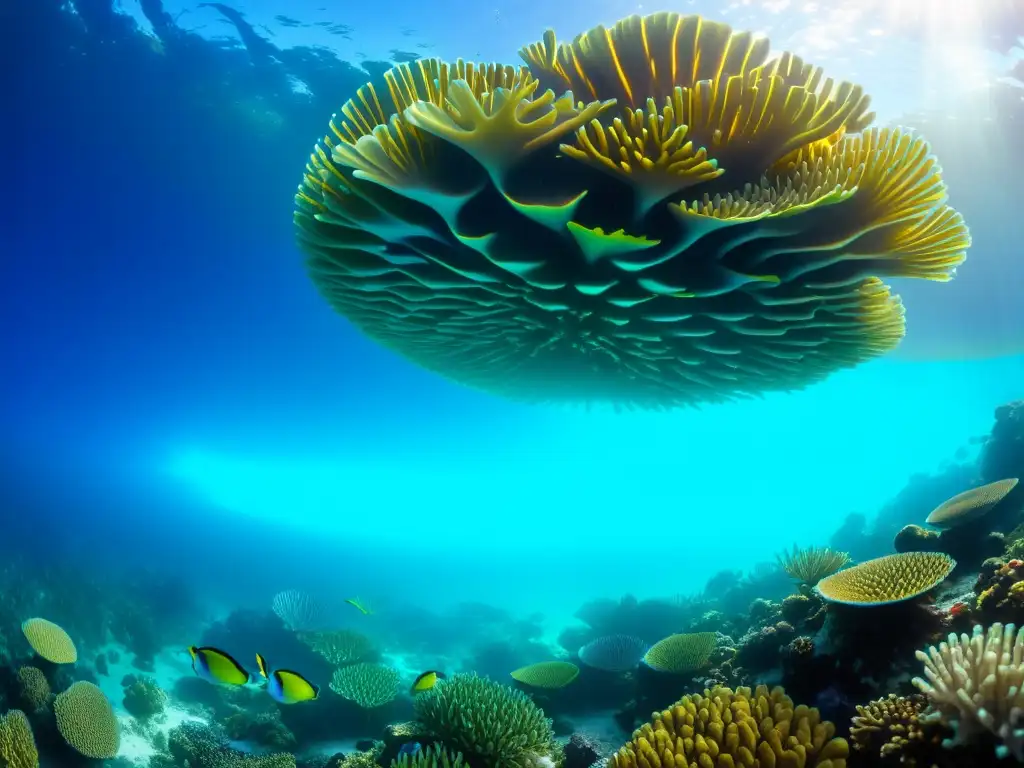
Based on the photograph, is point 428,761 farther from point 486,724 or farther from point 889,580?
point 889,580

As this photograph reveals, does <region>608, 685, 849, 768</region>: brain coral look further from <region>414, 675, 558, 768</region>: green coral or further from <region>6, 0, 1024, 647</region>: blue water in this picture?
<region>6, 0, 1024, 647</region>: blue water

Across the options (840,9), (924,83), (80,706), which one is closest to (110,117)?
(80,706)

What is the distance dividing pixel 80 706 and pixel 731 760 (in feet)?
29.5

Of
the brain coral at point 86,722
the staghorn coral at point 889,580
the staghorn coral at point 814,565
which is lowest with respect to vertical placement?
the brain coral at point 86,722

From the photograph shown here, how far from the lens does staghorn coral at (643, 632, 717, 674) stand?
675cm

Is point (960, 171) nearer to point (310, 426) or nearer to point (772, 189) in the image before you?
point (772, 189)

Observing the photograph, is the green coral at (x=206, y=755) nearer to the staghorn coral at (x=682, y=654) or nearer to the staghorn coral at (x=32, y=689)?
the staghorn coral at (x=32, y=689)

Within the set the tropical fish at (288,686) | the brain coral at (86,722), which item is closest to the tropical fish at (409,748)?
the tropical fish at (288,686)

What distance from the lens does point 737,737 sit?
3168 millimetres

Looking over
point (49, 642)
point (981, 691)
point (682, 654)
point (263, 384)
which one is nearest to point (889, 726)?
point (981, 691)

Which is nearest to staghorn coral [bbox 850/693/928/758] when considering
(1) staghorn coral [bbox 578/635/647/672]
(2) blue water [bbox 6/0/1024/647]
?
(1) staghorn coral [bbox 578/635/647/672]

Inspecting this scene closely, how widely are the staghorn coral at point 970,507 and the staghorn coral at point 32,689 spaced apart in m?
11.6

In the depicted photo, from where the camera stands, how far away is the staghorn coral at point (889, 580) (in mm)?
4105

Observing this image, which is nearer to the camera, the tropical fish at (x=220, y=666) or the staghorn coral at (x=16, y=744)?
the tropical fish at (x=220, y=666)
